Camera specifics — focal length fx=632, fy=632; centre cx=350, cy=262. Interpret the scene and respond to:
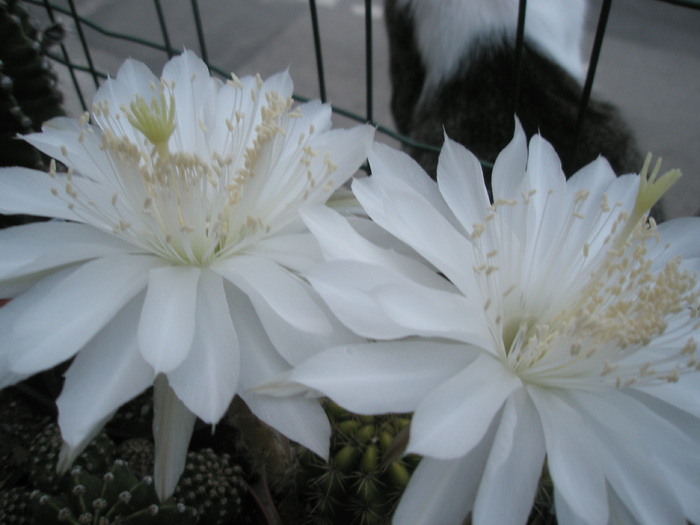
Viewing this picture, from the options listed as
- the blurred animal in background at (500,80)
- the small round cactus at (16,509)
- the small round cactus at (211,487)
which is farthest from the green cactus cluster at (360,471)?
the blurred animal in background at (500,80)

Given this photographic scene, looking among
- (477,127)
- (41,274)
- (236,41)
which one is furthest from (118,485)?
(236,41)

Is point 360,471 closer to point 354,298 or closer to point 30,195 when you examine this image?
point 354,298

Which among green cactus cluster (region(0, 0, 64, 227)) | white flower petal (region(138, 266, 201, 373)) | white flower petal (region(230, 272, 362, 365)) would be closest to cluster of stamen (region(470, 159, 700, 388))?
white flower petal (region(230, 272, 362, 365))

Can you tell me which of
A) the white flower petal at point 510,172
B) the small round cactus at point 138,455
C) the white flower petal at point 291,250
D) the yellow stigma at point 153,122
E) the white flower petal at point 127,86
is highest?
the yellow stigma at point 153,122

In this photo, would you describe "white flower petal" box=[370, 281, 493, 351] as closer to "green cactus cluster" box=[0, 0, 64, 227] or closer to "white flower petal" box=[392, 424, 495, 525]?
"white flower petal" box=[392, 424, 495, 525]

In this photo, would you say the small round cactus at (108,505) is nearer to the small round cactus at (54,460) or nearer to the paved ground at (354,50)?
the small round cactus at (54,460)

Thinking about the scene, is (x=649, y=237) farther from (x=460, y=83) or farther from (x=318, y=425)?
(x=460, y=83)

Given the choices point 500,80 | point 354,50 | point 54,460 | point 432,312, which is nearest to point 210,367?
point 432,312
